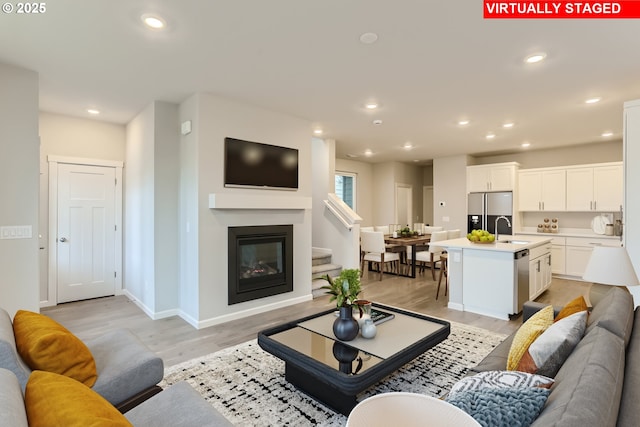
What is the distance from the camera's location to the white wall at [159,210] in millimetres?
4023

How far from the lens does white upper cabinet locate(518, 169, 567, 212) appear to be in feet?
21.3

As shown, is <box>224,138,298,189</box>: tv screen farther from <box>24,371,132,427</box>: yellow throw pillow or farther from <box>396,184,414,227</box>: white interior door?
<box>396,184,414,227</box>: white interior door

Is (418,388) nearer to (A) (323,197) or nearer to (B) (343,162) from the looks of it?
(A) (323,197)

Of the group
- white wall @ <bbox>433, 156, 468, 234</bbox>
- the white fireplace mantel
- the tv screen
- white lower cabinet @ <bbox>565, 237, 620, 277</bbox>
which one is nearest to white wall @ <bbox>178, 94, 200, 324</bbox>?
the white fireplace mantel

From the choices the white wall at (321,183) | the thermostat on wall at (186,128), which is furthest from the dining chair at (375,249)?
the thermostat on wall at (186,128)

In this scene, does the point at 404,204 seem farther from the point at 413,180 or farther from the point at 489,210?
the point at 489,210

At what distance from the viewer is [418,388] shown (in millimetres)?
2393

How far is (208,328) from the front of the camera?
368 centimetres

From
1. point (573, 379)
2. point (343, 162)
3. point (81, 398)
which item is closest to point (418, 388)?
point (573, 379)

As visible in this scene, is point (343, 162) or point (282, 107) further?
point (343, 162)

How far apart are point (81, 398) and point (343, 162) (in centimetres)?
767

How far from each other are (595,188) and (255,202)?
6379 millimetres

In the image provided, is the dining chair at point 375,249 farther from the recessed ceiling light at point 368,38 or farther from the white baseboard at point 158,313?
the recessed ceiling light at point 368,38

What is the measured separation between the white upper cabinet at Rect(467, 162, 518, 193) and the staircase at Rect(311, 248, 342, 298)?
404 centimetres
